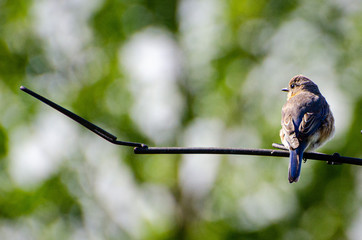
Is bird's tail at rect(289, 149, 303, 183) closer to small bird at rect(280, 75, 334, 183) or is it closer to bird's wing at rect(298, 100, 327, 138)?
small bird at rect(280, 75, 334, 183)

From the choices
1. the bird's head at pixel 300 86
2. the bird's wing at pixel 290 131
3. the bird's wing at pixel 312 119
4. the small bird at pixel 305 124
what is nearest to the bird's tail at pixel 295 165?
the small bird at pixel 305 124

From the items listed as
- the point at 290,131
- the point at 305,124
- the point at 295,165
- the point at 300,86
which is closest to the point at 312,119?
the point at 305,124

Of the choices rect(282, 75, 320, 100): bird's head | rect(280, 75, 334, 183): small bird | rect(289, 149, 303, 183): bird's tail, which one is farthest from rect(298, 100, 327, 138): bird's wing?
rect(282, 75, 320, 100): bird's head

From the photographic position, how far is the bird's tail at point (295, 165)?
12.5 feet

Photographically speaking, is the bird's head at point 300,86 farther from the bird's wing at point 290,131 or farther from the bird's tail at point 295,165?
the bird's tail at point 295,165

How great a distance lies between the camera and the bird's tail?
12.5 feet

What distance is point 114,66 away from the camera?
44.9 feet

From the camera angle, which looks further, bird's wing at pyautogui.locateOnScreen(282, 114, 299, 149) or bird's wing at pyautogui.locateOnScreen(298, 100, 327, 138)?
bird's wing at pyautogui.locateOnScreen(298, 100, 327, 138)

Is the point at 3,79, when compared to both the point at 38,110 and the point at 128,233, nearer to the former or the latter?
the point at 38,110

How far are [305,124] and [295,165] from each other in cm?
121

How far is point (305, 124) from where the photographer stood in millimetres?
5145

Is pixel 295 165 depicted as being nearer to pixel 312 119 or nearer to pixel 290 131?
pixel 290 131

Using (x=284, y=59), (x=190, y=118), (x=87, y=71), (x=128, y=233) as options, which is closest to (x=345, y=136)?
(x=284, y=59)

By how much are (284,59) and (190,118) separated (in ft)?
10.4
